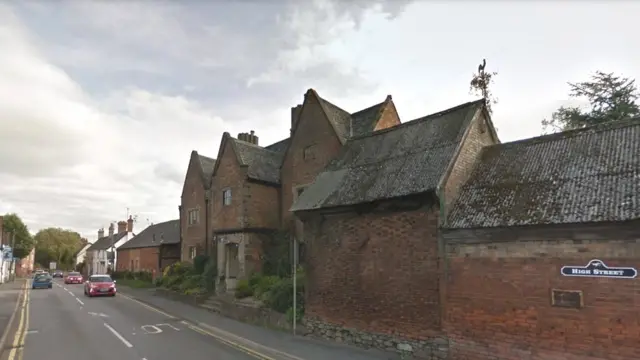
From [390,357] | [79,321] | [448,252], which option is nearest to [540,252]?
[448,252]

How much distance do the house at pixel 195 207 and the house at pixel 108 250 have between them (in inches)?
1260

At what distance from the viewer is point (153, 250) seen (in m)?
47.7

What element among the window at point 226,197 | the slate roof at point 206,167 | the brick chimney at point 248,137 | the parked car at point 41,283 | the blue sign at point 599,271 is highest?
the brick chimney at point 248,137

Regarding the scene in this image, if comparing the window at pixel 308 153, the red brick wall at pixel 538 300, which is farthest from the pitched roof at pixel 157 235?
the red brick wall at pixel 538 300

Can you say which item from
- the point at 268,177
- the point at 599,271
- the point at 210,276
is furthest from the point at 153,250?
the point at 599,271

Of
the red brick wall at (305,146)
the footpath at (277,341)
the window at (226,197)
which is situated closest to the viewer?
the footpath at (277,341)

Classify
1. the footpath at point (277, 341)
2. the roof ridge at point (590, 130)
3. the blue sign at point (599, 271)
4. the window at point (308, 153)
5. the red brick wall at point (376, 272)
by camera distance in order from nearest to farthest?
1. the blue sign at point (599, 271)
2. the roof ridge at point (590, 130)
3. the red brick wall at point (376, 272)
4. the footpath at point (277, 341)
5. the window at point (308, 153)

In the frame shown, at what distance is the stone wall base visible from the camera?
1145cm

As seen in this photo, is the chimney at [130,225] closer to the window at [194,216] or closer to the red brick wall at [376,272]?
the window at [194,216]

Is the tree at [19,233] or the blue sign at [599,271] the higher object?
the tree at [19,233]

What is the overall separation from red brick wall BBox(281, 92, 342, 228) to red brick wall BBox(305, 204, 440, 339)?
755 cm

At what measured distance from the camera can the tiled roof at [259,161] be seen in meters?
26.5

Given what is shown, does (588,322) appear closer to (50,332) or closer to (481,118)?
(481,118)

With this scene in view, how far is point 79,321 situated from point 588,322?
19487mm
